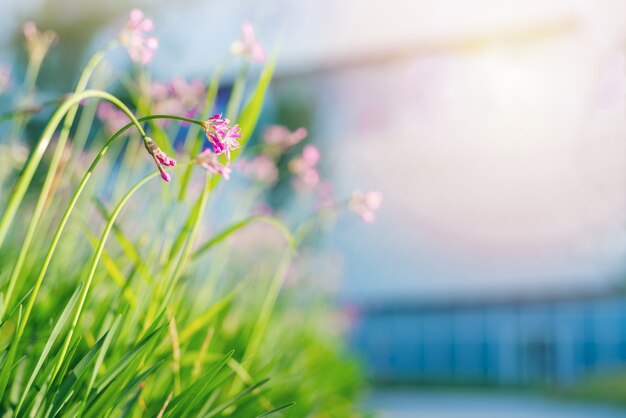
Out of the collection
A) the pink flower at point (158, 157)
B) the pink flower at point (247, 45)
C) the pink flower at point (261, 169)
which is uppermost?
the pink flower at point (261, 169)

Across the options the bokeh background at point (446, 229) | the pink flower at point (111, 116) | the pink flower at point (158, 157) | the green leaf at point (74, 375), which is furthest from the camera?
the bokeh background at point (446, 229)

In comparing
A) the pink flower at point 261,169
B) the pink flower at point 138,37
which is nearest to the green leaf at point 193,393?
the pink flower at point 138,37

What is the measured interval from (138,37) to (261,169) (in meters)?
0.80

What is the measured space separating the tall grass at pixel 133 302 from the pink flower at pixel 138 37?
0.06 meters

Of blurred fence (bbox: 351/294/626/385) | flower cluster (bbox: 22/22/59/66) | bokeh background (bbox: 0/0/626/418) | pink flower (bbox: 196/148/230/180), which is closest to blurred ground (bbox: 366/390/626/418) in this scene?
bokeh background (bbox: 0/0/626/418)

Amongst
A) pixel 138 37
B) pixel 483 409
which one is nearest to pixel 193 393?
pixel 138 37

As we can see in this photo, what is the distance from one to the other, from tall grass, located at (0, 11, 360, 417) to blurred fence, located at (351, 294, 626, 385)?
1635 centimetres

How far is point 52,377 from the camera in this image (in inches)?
35.4

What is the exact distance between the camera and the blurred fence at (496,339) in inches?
723

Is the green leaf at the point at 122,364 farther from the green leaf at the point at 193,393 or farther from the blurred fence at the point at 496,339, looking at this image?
the blurred fence at the point at 496,339

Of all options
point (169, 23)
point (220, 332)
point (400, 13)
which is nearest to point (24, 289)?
point (220, 332)

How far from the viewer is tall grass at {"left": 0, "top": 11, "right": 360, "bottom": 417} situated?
0.90 meters

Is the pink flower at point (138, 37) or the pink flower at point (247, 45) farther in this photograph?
the pink flower at point (247, 45)

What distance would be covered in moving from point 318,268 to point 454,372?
15.7 m
